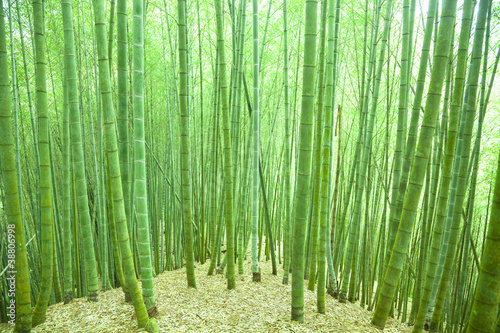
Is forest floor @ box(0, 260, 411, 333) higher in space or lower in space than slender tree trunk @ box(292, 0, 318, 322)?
lower

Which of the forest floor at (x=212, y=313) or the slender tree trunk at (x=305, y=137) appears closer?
the slender tree trunk at (x=305, y=137)

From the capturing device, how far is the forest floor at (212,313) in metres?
2.02

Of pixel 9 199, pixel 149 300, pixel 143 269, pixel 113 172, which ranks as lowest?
pixel 149 300

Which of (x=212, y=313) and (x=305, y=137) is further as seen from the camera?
(x=212, y=313)

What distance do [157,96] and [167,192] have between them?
236 cm

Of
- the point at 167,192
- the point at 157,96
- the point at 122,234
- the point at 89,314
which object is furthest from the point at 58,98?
the point at 122,234

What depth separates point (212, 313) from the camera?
225 centimetres

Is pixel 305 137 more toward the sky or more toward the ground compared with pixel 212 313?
more toward the sky

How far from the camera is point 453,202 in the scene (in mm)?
2010

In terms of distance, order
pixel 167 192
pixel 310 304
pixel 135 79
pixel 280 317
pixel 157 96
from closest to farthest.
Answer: pixel 135 79 < pixel 280 317 < pixel 310 304 < pixel 167 192 < pixel 157 96

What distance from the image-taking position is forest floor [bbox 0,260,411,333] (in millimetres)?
2023

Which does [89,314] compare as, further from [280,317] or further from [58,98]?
[58,98]

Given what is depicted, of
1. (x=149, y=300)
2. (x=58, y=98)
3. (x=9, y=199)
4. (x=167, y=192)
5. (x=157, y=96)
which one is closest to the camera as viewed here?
(x=9, y=199)

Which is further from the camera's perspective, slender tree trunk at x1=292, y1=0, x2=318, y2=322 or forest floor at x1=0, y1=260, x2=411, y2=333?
forest floor at x1=0, y1=260, x2=411, y2=333
